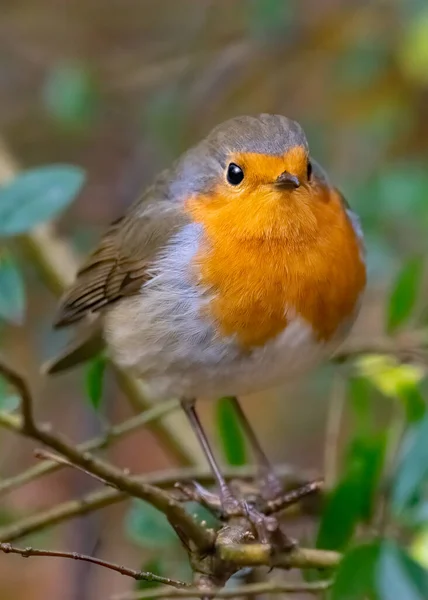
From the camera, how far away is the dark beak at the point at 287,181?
1.79m

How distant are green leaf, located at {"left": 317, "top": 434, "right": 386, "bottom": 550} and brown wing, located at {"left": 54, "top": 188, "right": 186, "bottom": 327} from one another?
649mm

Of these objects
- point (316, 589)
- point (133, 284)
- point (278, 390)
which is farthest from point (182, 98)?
point (316, 589)

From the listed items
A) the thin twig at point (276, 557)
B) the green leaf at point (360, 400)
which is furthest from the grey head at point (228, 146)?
the thin twig at point (276, 557)

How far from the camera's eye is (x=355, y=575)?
1358 millimetres

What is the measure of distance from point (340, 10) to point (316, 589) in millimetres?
A: 2562

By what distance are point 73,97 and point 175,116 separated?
0.35 m

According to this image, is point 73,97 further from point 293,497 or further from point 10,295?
point 293,497

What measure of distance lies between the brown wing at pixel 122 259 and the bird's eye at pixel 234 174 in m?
0.16

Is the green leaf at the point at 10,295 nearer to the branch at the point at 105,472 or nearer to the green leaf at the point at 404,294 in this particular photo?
the branch at the point at 105,472

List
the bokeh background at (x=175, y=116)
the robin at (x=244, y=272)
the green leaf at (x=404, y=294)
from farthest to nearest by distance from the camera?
the bokeh background at (x=175, y=116) < the green leaf at (x=404, y=294) < the robin at (x=244, y=272)

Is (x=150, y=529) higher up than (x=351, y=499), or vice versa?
(x=150, y=529)

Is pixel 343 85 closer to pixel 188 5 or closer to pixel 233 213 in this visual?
pixel 188 5

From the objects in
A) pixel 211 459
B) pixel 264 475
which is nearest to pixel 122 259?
pixel 211 459

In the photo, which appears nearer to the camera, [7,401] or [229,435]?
[7,401]
